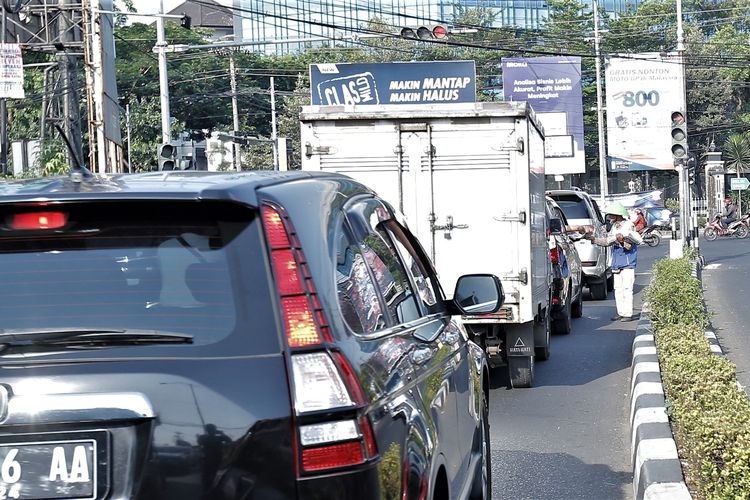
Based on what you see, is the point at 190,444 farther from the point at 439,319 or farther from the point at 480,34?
the point at 480,34

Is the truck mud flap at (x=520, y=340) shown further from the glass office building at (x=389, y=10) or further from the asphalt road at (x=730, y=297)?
the glass office building at (x=389, y=10)

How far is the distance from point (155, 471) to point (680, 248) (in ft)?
75.6

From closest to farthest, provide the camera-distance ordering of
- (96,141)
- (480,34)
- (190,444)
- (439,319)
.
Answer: (190,444) < (439,319) < (96,141) < (480,34)

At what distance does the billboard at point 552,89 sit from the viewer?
4819 cm

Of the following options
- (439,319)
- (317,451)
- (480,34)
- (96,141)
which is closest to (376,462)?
(317,451)

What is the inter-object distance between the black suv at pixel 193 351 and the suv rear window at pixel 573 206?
57.7ft

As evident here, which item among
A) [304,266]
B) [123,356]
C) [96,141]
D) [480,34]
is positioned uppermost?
[480,34]

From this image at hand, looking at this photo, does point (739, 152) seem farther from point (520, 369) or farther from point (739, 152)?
point (520, 369)

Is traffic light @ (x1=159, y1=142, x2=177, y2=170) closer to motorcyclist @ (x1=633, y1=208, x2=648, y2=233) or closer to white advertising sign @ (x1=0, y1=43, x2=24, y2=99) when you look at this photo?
white advertising sign @ (x1=0, y1=43, x2=24, y2=99)

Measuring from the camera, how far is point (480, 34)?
79688 millimetres

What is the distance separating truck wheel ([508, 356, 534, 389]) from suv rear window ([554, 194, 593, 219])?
33.1 feet

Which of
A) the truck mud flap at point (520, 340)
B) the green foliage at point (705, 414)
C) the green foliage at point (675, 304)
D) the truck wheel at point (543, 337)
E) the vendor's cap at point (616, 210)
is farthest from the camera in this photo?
the vendor's cap at point (616, 210)

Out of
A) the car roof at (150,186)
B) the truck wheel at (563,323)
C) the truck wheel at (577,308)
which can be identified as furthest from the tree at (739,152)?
the car roof at (150,186)

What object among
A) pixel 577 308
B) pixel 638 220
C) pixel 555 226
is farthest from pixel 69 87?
pixel 638 220
